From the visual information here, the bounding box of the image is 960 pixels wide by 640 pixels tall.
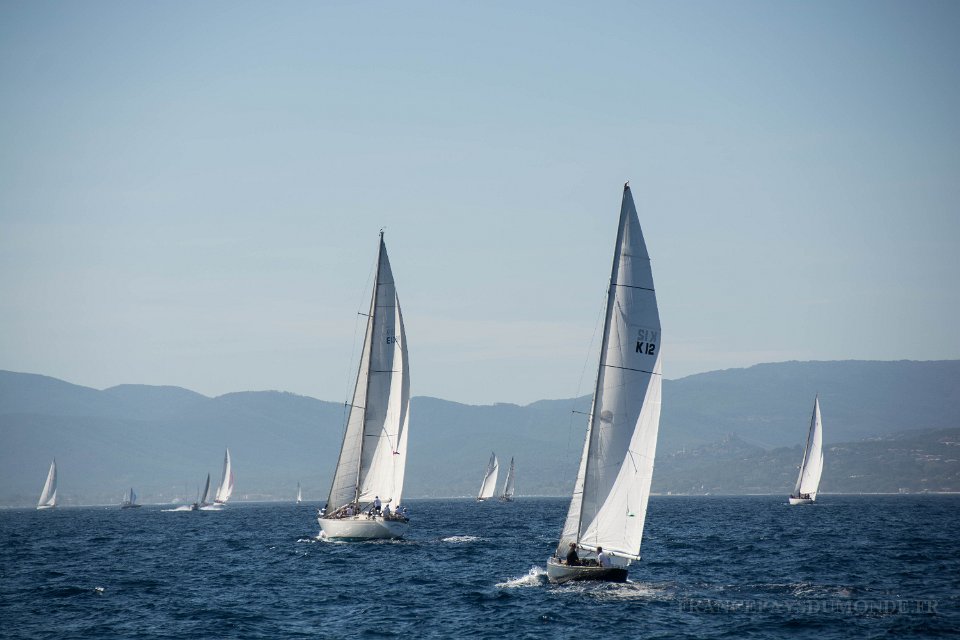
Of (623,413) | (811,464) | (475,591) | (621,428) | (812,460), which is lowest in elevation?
(475,591)

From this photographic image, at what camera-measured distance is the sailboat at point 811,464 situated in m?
150

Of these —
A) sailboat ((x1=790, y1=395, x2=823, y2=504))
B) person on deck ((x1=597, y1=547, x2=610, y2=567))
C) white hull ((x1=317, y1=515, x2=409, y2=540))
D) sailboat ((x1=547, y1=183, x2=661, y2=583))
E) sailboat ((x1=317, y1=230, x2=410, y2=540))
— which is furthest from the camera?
sailboat ((x1=790, y1=395, x2=823, y2=504))

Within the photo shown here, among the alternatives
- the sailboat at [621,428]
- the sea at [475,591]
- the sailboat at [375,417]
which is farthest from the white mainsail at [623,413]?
the sailboat at [375,417]

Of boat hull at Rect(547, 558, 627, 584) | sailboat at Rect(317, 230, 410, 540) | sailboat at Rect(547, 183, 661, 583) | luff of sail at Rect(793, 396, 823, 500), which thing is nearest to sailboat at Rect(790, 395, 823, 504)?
luff of sail at Rect(793, 396, 823, 500)

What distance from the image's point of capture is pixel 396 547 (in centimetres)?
7050

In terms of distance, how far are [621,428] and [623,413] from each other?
63 centimetres

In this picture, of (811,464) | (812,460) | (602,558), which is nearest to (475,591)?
(602,558)

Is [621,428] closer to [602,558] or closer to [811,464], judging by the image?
[602,558]

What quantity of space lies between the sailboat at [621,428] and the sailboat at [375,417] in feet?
93.6

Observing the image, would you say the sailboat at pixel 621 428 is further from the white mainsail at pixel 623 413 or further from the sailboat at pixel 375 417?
the sailboat at pixel 375 417

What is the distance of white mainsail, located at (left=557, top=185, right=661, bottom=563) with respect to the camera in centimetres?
4347

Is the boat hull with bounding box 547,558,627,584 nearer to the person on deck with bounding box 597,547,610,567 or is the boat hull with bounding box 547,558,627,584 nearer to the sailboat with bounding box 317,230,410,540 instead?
the person on deck with bounding box 597,547,610,567

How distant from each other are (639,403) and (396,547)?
3083cm

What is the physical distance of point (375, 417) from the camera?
239ft
